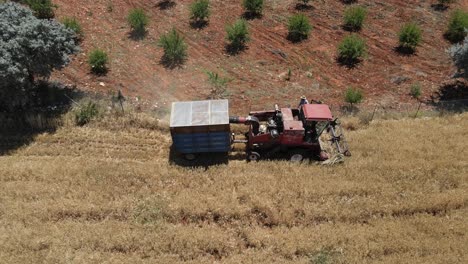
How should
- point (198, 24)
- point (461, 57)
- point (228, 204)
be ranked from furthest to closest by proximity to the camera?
point (198, 24)
point (461, 57)
point (228, 204)

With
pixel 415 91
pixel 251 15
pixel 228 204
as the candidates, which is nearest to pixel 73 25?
pixel 251 15

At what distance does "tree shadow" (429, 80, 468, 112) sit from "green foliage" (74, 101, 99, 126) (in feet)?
47.9

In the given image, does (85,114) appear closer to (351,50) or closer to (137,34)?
(137,34)

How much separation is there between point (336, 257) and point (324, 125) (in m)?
5.13

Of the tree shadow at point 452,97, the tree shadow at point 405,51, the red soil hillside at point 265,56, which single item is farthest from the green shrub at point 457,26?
the tree shadow at point 452,97

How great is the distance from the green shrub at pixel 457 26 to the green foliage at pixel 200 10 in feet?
40.8

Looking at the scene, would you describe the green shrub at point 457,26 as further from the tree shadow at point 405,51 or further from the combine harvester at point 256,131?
the combine harvester at point 256,131

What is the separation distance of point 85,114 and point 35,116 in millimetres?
2014

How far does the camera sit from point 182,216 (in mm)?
15008

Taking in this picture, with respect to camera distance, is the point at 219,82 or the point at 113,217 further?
the point at 219,82

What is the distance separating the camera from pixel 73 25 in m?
22.0

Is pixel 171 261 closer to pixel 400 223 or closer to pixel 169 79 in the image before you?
pixel 400 223

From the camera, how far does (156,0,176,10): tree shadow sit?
25.1 m

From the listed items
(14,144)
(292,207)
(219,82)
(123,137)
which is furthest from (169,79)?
(292,207)
